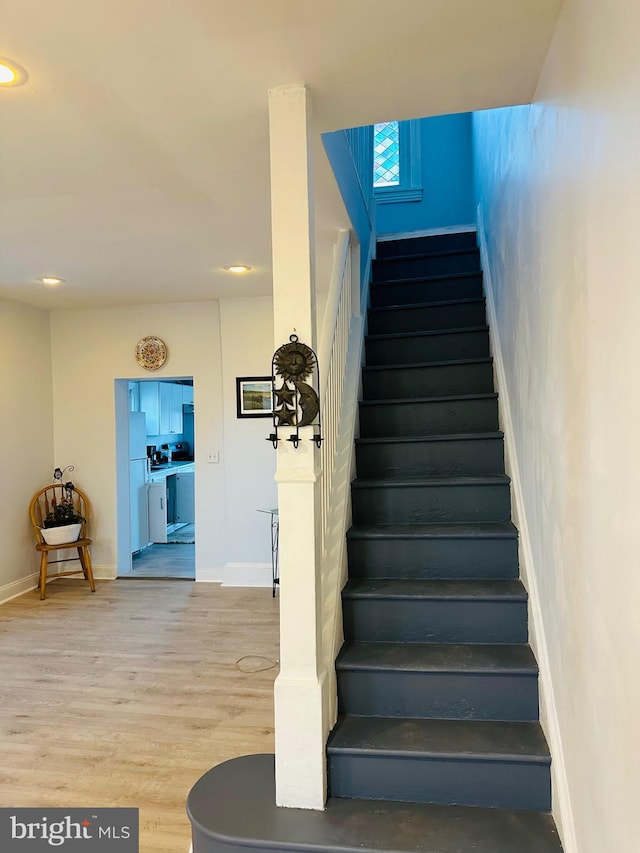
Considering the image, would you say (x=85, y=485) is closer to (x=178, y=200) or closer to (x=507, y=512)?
(x=178, y=200)

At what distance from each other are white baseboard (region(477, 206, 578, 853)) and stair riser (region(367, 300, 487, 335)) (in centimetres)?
32

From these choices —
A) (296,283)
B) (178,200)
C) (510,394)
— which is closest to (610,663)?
(296,283)

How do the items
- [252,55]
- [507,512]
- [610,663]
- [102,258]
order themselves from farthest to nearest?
[102,258]
[507,512]
[252,55]
[610,663]

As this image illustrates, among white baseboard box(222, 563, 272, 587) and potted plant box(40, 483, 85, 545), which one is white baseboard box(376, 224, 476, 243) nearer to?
white baseboard box(222, 563, 272, 587)

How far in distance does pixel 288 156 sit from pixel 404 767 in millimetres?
1978

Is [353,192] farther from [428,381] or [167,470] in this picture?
[167,470]

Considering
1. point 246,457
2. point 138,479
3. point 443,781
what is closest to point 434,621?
point 443,781

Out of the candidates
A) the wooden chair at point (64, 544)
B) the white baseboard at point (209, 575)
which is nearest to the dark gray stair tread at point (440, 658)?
the white baseboard at point (209, 575)

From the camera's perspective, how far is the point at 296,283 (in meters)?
1.74

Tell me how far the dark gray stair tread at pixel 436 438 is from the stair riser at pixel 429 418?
7 cm

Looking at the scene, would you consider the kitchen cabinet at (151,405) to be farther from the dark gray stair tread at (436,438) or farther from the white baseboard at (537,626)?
the white baseboard at (537,626)

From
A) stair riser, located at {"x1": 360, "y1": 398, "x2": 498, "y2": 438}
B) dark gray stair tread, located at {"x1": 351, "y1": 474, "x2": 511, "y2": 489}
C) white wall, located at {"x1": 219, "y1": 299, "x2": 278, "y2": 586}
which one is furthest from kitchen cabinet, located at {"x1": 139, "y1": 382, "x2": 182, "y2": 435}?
dark gray stair tread, located at {"x1": 351, "y1": 474, "x2": 511, "y2": 489}

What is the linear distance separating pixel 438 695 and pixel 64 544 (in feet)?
12.1

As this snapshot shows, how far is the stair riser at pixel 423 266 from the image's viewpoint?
3898 mm
